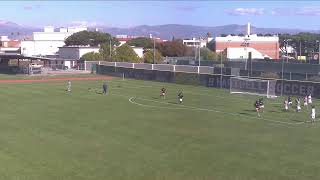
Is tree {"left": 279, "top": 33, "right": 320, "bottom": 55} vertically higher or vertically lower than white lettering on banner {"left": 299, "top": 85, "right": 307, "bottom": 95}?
higher

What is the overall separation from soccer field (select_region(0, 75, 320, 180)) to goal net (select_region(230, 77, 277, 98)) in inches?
232

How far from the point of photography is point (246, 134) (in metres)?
29.9

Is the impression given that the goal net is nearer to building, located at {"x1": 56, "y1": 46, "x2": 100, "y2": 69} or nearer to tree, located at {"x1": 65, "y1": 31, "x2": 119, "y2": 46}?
building, located at {"x1": 56, "y1": 46, "x2": 100, "y2": 69}

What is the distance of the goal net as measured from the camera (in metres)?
53.1

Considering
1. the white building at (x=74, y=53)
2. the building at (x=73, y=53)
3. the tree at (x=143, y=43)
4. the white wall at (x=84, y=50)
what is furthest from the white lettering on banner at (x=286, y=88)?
the tree at (x=143, y=43)

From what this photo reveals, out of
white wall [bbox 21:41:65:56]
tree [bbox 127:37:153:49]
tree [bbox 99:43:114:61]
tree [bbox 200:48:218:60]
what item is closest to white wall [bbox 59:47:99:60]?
tree [bbox 99:43:114:61]

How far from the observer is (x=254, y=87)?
5466 cm

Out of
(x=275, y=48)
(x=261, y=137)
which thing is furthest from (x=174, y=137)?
(x=275, y=48)

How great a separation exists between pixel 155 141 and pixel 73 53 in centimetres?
10147

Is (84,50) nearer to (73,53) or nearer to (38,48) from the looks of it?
(73,53)

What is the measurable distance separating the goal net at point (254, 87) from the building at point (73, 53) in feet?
219

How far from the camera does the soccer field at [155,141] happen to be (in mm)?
21047

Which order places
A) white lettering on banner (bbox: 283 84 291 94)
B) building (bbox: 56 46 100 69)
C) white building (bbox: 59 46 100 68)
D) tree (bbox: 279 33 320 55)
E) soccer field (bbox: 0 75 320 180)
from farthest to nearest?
tree (bbox: 279 33 320 55), white building (bbox: 59 46 100 68), building (bbox: 56 46 100 69), white lettering on banner (bbox: 283 84 291 94), soccer field (bbox: 0 75 320 180)

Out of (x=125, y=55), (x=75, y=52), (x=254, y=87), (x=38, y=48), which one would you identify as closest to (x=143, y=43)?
(x=38, y=48)
